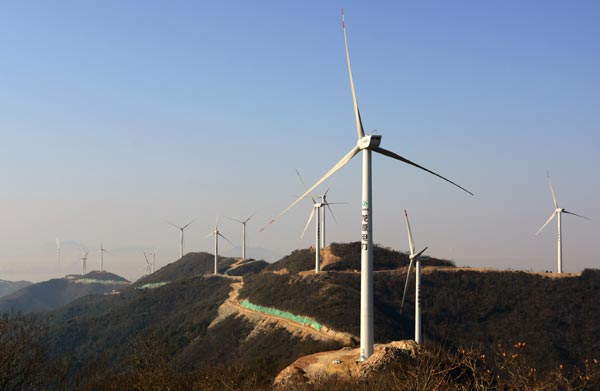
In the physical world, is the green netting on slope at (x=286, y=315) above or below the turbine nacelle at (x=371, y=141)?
below

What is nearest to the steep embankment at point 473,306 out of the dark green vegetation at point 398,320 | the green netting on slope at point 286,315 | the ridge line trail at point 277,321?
the dark green vegetation at point 398,320

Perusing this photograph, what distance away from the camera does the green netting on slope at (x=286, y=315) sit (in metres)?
105

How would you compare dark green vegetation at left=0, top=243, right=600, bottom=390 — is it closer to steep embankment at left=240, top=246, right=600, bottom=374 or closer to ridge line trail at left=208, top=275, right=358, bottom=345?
steep embankment at left=240, top=246, right=600, bottom=374

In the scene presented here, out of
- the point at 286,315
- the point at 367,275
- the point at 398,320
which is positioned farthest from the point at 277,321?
the point at 367,275

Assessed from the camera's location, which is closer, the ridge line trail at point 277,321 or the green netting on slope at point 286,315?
the ridge line trail at point 277,321

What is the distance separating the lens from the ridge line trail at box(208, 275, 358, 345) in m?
94.9


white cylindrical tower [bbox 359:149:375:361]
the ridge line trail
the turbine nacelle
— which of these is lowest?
the ridge line trail

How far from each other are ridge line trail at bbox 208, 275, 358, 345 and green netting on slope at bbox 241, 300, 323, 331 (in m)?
0.72

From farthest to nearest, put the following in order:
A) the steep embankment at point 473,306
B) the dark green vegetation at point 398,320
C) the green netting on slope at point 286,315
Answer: the green netting on slope at point 286,315 < the steep embankment at point 473,306 < the dark green vegetation at point 398,320

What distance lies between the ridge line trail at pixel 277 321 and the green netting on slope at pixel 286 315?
0.72 metres

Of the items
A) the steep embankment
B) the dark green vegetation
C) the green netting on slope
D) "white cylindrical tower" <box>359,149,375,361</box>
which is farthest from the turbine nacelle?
the green netting on slope

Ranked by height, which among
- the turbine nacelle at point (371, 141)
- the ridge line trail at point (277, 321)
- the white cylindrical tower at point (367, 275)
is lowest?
the ridge line trail at point (277, 321)

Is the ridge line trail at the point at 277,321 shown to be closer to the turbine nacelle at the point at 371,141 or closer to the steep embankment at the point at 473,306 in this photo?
the steep embankment at the point at 473,306

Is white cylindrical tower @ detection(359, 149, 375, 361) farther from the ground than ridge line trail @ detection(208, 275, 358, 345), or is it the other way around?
white cylindrical tower @ detection(359, 149, 375, 361)
